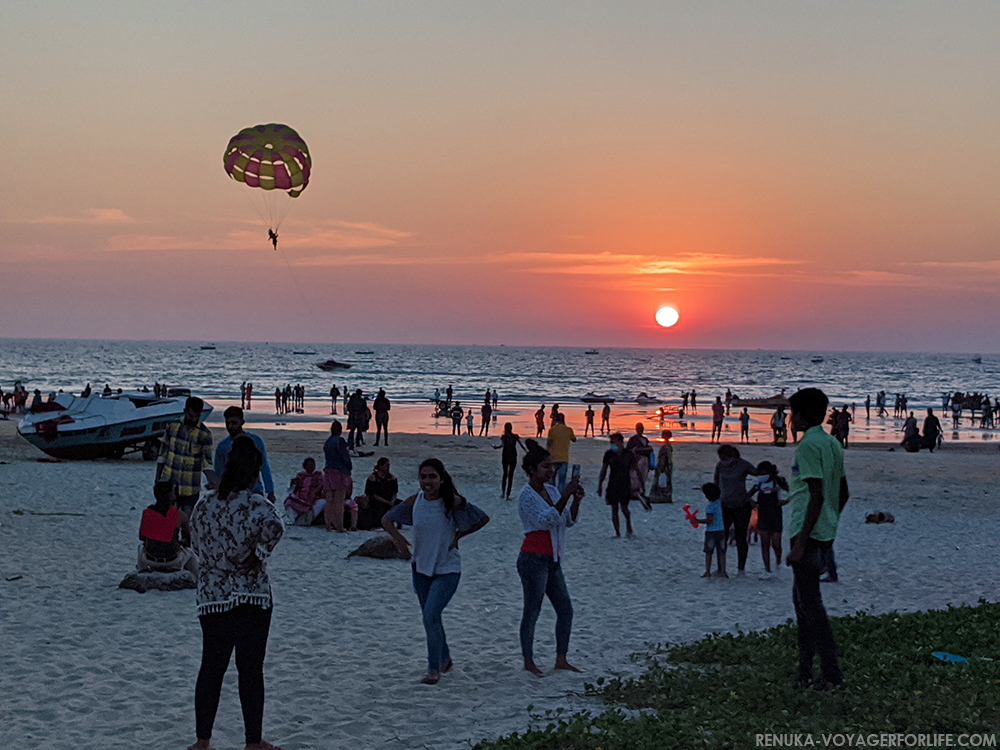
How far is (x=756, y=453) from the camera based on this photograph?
33719 millimetres

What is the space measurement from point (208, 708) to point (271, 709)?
4.36 feet

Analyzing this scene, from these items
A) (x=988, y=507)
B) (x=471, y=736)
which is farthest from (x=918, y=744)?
(x=988, y=507)

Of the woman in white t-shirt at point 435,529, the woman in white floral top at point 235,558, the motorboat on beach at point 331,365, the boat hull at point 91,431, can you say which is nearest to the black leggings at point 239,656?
the woman in white floral top at point 235,558

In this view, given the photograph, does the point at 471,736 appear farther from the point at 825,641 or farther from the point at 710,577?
the point at 710,577

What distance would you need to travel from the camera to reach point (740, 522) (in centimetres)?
1251

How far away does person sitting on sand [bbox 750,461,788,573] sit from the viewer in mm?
12258

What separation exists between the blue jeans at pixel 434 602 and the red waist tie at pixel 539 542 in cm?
64

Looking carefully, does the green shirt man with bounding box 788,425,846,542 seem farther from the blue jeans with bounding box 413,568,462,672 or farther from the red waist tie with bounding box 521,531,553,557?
the blue jeans with bounding box 413,568,462,672

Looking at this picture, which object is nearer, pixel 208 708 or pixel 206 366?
pixel 208 708

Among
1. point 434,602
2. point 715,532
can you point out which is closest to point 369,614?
point 434,602

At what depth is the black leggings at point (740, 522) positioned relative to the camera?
40.7 feet

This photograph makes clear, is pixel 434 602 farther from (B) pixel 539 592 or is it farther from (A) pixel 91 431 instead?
(A) pixel 91 431

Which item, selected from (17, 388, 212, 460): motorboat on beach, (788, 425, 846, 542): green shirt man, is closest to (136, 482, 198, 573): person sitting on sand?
(788, 425, 846, 542): green shirt man

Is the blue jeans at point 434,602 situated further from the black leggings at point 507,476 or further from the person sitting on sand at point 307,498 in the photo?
the black leggings at point 507,476
